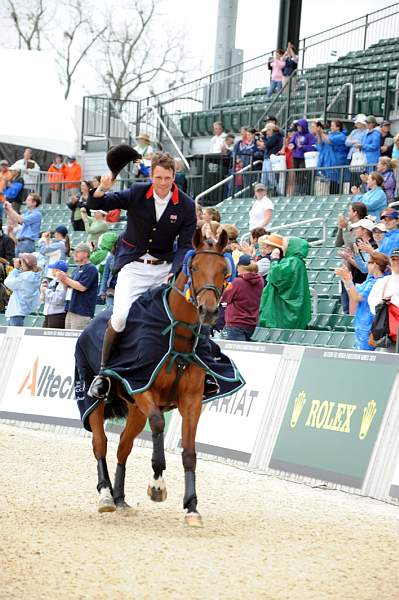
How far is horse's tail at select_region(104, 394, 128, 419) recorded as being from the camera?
1002cm

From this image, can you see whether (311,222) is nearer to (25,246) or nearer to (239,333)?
(239,333)

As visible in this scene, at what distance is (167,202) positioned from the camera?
367 inches

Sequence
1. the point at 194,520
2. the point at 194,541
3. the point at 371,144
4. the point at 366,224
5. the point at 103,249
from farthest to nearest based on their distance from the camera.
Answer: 1. the point at 371,144
2. the point at 103,249
3. the point at 366,224
4. the point at 194,520
5. the point at 194,541

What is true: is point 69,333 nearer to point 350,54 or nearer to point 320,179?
point 320,179

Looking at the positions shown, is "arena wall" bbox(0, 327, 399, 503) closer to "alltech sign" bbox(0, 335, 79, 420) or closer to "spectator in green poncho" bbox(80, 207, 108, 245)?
"alltech sign" bbox(0, 335, 79, 420)

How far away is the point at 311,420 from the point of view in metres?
11.4

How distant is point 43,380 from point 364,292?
4.78 metres

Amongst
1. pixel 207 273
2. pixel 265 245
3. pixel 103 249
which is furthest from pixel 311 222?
pixel 207 273

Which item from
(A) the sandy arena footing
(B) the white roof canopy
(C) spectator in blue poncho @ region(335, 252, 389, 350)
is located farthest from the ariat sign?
(B) the white roof canopy

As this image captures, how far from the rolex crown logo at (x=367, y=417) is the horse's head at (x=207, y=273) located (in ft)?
8.25

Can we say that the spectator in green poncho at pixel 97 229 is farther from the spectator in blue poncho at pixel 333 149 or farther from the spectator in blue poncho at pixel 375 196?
the spectator in blue poncho at pixel 375 196

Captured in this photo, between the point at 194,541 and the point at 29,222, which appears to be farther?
the point at 29,222

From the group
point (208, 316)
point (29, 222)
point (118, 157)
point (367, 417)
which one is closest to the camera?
point (208, 316)

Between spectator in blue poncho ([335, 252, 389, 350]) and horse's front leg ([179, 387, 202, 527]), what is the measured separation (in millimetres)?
5091
